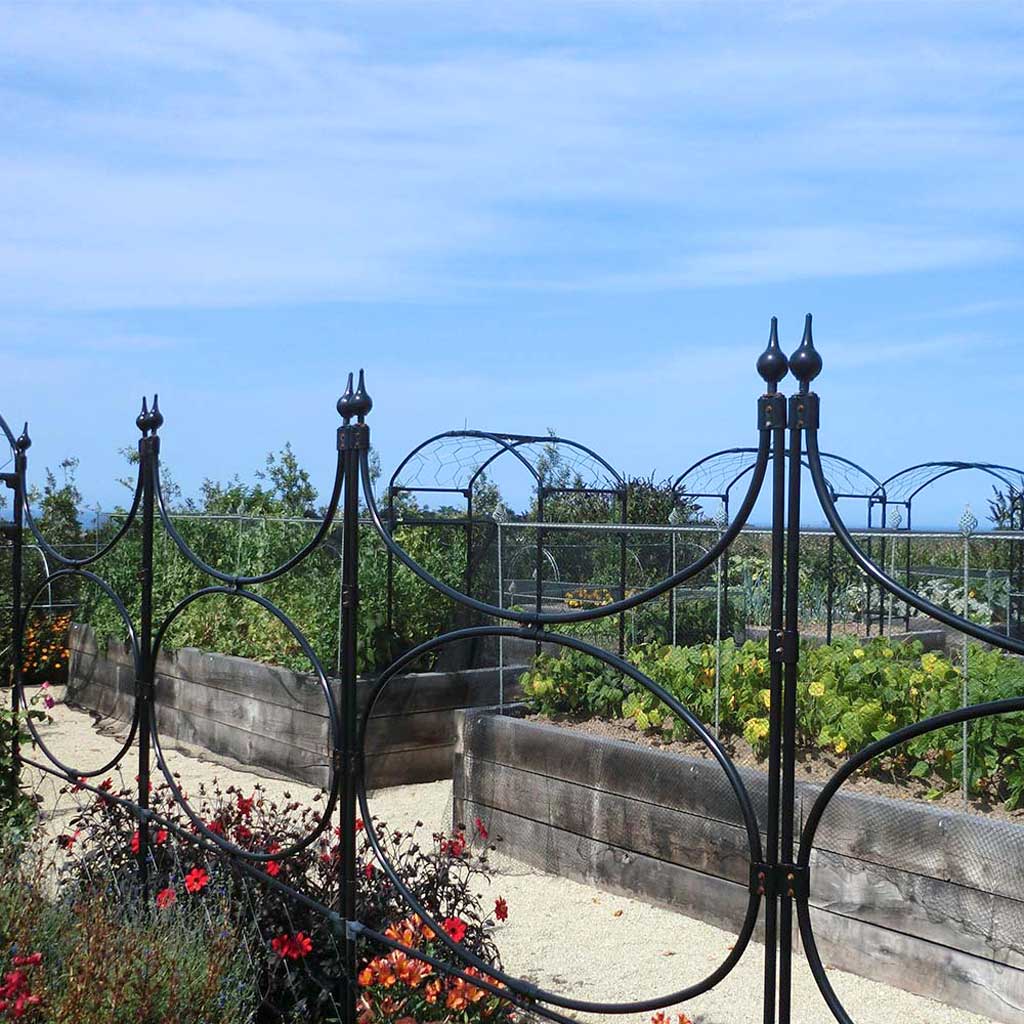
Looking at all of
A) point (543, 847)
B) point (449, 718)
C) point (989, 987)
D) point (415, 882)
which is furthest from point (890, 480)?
point (415, 882)

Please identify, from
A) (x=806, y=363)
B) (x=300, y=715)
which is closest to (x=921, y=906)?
(x=806, y=363)

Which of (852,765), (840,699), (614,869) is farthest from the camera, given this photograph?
(840,699)

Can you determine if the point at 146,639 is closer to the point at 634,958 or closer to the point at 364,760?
the point at 364,760

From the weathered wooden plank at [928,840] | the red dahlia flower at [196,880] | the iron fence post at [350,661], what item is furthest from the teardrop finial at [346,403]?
the weathered wooden plank at [928,840]

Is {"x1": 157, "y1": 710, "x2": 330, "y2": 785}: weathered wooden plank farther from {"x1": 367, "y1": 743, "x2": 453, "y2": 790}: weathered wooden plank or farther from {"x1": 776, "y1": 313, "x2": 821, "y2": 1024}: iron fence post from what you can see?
{"x1": 776, "y1": 313, "x2": 821, "y2": 1024}: iron fence post

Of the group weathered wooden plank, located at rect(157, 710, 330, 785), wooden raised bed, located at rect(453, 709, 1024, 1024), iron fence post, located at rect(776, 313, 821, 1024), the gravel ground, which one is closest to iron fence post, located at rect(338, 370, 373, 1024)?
iron fence post, located at rect(776, 313, 821, 1024)

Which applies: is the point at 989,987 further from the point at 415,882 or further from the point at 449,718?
the point at 449,718

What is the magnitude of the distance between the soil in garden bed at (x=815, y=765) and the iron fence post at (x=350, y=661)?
203 centimetres

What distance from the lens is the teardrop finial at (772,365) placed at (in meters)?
2.00

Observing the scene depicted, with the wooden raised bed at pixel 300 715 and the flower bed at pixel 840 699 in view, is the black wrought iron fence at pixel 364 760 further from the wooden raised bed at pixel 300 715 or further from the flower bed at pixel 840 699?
the wooden raised bed at pixel 300 715

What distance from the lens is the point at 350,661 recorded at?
9.17 feet

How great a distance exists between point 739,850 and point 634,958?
61 cm

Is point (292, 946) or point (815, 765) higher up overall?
point (815, 765)

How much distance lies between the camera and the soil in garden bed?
4629mm
